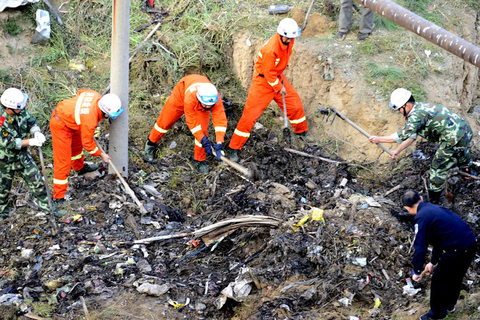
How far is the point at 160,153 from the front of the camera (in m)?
7.94

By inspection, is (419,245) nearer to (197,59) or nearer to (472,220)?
(472,220)

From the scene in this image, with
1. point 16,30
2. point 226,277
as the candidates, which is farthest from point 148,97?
point 226,277

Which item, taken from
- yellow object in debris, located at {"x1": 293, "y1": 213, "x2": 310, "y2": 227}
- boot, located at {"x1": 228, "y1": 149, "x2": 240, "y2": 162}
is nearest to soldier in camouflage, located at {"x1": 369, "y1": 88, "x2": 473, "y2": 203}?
yellow object in debris, located at {"x1": 293, "y1": 213, "x2": 310, "y2": 227}

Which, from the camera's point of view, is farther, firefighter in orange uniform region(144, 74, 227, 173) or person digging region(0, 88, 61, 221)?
firefighter in orange uniform region(144, 74, 227, 173)

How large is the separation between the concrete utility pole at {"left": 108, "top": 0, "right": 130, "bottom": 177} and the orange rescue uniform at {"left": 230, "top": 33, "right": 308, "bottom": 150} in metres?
1.79

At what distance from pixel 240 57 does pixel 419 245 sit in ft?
18.7

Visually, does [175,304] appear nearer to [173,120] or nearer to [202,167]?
[202,167]

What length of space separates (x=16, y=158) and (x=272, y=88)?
12.6ft

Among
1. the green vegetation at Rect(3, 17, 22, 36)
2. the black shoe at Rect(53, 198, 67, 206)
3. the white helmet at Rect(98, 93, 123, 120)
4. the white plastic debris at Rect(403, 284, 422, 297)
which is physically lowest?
the white plastic debris at Rect(403, 284, 422, 297)

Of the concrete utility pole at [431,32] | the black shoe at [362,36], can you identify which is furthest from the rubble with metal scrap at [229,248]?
the black shoe at [362,36]

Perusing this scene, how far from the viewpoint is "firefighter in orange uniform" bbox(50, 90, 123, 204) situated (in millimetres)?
6143

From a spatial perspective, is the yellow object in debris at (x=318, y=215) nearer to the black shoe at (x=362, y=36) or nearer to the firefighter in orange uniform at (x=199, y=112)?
the firefighter in orange uniform at (x=199, y=112)

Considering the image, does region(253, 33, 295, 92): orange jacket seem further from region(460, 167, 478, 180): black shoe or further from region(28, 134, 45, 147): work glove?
region(28, 134, 45, 147): work glove

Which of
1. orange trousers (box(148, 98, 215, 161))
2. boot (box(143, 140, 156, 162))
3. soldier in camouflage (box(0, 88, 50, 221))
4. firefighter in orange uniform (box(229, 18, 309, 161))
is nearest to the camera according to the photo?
soldier in camouflage (box(0, 88, 50, 221))
